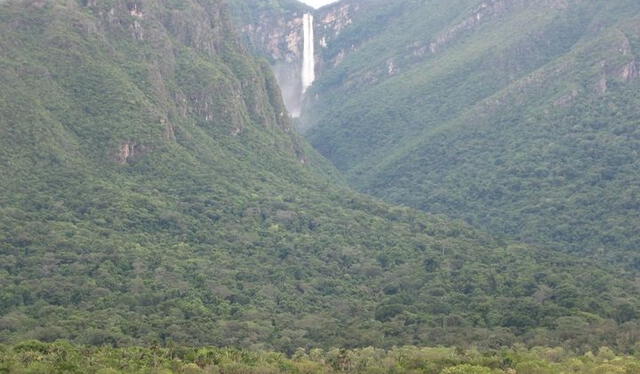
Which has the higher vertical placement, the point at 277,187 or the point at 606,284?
the point at 277,187

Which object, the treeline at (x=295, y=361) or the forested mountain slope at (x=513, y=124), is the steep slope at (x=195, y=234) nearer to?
the treeline at (x=295, y=361)

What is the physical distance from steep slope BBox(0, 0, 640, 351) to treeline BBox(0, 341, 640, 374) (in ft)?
20.7

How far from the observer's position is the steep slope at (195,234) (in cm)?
8094

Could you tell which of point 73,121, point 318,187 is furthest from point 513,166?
point 73,121

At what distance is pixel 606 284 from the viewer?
3620 inches

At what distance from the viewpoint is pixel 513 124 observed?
144875 millimetres

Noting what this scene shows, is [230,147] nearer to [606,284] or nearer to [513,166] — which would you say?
[513,166]

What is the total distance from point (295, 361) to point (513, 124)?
82612mm

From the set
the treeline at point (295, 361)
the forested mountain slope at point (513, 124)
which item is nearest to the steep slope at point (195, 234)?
the treeline at point (295, 361)

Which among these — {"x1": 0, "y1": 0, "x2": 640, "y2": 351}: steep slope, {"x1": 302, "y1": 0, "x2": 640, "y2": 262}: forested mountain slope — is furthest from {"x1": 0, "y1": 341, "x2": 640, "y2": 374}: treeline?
{"x1": 302, "y1": 0, "x2": 640, "y2": 262}: forested mountain slope

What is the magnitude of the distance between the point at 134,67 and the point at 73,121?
13593mm

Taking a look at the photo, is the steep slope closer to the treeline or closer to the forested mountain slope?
the treeline

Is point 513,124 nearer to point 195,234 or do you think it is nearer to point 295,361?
point 195,234

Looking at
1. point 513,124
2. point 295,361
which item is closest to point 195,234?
point 295,361
